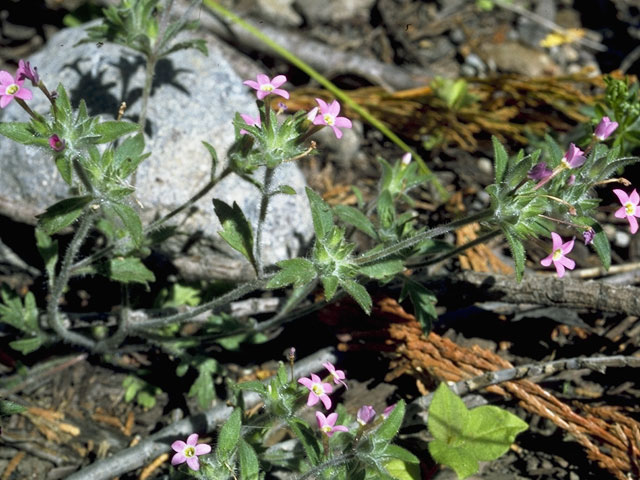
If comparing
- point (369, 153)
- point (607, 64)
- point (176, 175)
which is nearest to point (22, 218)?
point (176, 175)

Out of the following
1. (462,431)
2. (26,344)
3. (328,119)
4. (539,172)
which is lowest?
(462,431)

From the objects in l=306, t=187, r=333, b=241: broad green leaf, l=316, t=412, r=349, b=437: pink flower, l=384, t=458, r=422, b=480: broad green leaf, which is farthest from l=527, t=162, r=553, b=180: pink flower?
l=384, t=458, r=422, b=480: broad green leaf

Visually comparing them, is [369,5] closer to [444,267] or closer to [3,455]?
[444,267]

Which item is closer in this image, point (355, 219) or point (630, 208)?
point (630, 208)

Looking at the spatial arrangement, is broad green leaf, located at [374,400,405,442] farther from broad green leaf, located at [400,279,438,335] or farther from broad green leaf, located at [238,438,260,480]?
broad green leaf, located at [400,279,438,335]

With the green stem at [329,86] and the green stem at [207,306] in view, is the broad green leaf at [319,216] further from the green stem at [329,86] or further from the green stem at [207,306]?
the green stem at [329,86]

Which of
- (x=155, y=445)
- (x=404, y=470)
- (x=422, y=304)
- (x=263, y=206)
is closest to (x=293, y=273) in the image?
(x=263, y=206)

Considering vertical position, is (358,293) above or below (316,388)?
above

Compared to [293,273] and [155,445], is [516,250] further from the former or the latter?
[155,445]
